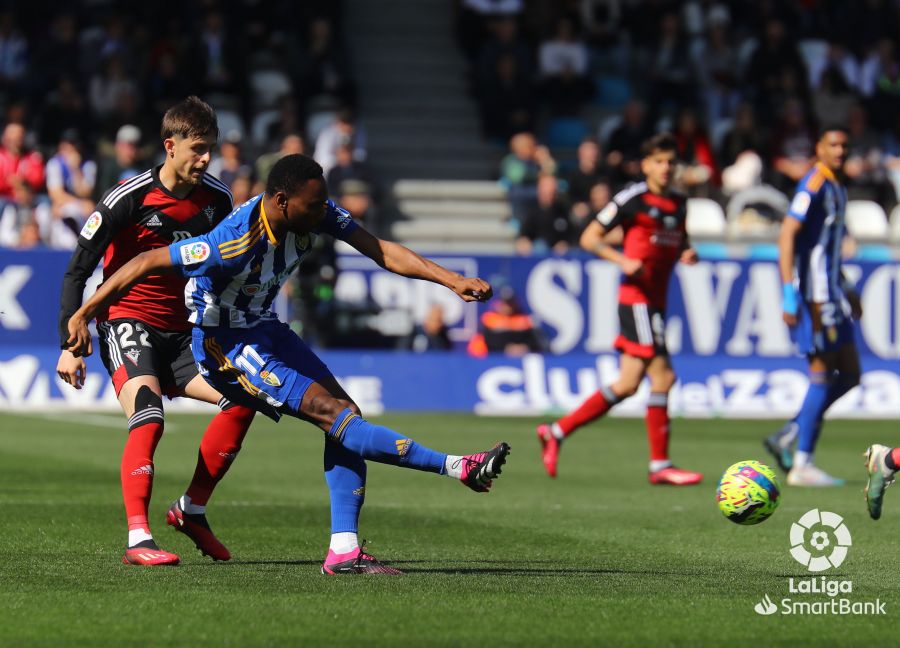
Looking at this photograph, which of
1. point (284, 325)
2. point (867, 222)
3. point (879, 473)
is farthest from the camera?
point (867, 222)

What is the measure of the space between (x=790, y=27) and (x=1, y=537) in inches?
906

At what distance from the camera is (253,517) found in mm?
10461

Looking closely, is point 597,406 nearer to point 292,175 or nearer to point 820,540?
point 820,540

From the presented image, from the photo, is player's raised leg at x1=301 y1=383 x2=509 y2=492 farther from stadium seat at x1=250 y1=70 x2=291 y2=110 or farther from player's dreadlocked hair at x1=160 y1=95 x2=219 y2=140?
stadium seat at x1=250 y1=70 x2=291 y2=110

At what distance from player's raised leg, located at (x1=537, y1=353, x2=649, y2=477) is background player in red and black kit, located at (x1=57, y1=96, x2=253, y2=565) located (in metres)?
4.90

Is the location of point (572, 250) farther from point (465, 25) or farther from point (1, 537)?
point (1, 537)

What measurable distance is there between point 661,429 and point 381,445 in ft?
18.4

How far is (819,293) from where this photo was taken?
12625mm

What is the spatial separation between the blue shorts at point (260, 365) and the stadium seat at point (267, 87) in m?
18.0

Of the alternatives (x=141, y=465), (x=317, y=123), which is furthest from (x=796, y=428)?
(x=317, y=123)

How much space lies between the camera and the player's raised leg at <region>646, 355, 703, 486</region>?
12.9m

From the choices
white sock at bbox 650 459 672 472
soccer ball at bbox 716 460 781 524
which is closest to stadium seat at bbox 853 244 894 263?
white sock at bbox 650 459 672 472

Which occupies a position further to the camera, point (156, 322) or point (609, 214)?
point (609, 214)

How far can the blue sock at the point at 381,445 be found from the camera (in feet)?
25.3
